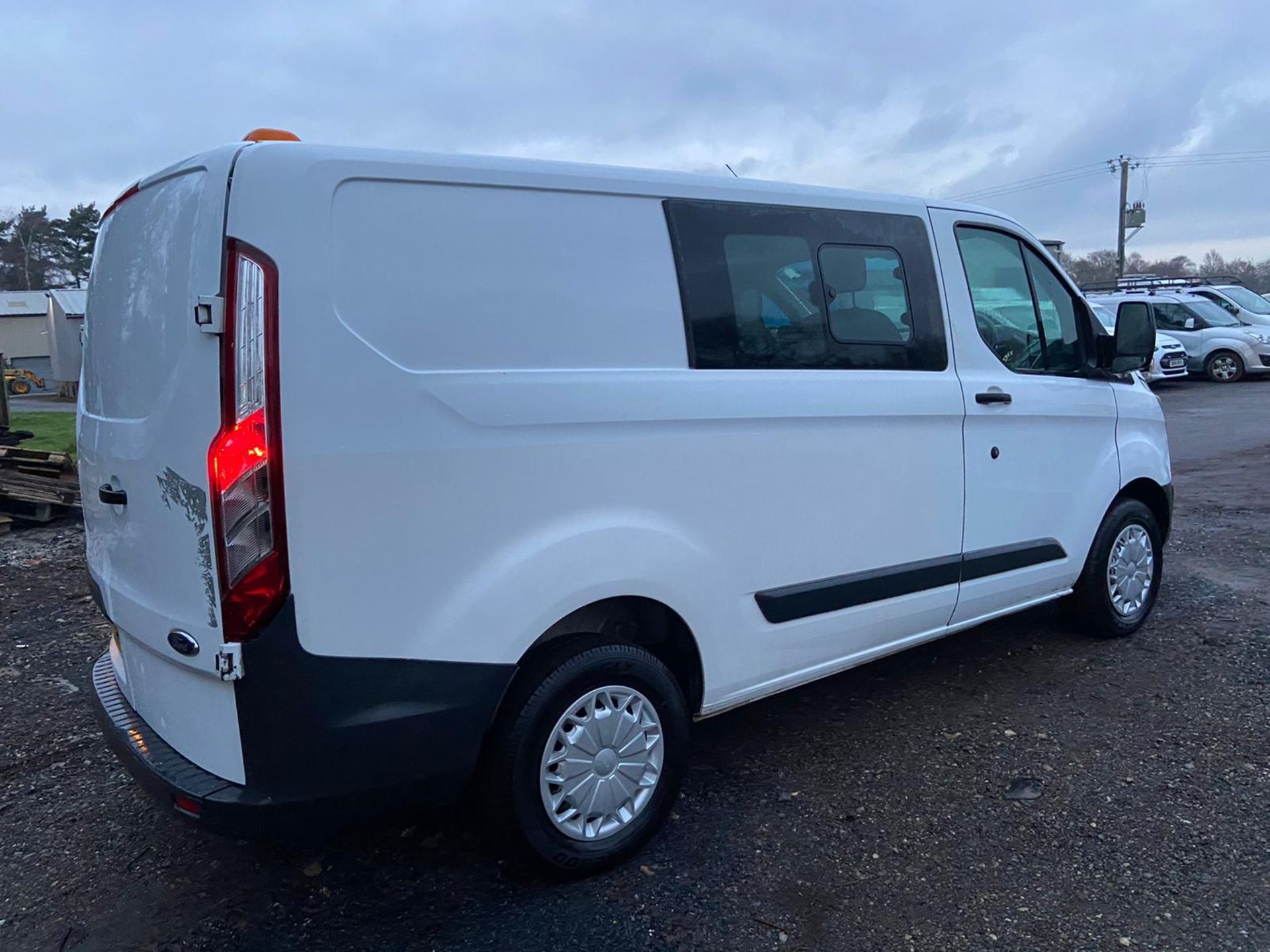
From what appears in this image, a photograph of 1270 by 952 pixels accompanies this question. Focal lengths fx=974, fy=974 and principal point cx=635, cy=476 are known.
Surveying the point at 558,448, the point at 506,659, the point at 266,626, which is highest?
the point at 558,448

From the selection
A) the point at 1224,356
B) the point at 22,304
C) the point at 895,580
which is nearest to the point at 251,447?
the point at 895,580

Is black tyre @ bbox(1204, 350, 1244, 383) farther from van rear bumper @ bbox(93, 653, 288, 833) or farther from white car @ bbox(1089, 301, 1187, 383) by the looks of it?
van rear bumper @ bbox(93, 653, 288, 833)

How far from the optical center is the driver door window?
13.1 ft

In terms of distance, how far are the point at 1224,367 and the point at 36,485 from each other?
20.6 metres

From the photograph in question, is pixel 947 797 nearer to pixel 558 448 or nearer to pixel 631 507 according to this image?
pixel 631 507

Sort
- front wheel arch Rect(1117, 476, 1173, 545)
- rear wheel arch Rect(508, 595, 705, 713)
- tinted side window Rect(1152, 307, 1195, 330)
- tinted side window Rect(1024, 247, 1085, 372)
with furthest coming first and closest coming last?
tinted side window Rect(1152, 307, 1195, 330), front wheel arch Rect(1117, 476, 1173, 545), tinted side window Rect(1024, 247, 1085, 372), rear wheel arch Rect(508, 595, 705, 713)

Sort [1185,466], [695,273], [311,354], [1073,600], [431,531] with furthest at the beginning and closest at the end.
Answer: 1. [1185,466]
2. [1073,600]
3. [695,273]
4. [431,531]
5. [311,354]

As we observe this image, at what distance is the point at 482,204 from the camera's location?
8.58ft

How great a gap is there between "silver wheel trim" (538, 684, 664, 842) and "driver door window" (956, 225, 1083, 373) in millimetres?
2172

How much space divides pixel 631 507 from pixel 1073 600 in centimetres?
288

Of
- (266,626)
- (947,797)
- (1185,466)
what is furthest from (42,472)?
(1185,466)

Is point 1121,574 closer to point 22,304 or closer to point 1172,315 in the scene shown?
point 1172,315

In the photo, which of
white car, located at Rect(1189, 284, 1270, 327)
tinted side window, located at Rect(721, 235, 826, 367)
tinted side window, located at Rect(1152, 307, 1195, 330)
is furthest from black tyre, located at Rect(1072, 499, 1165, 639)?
white car, located at Rect(1189, 284, 1270, 327)

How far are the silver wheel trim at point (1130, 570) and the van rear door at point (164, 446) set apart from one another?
3986 mm
